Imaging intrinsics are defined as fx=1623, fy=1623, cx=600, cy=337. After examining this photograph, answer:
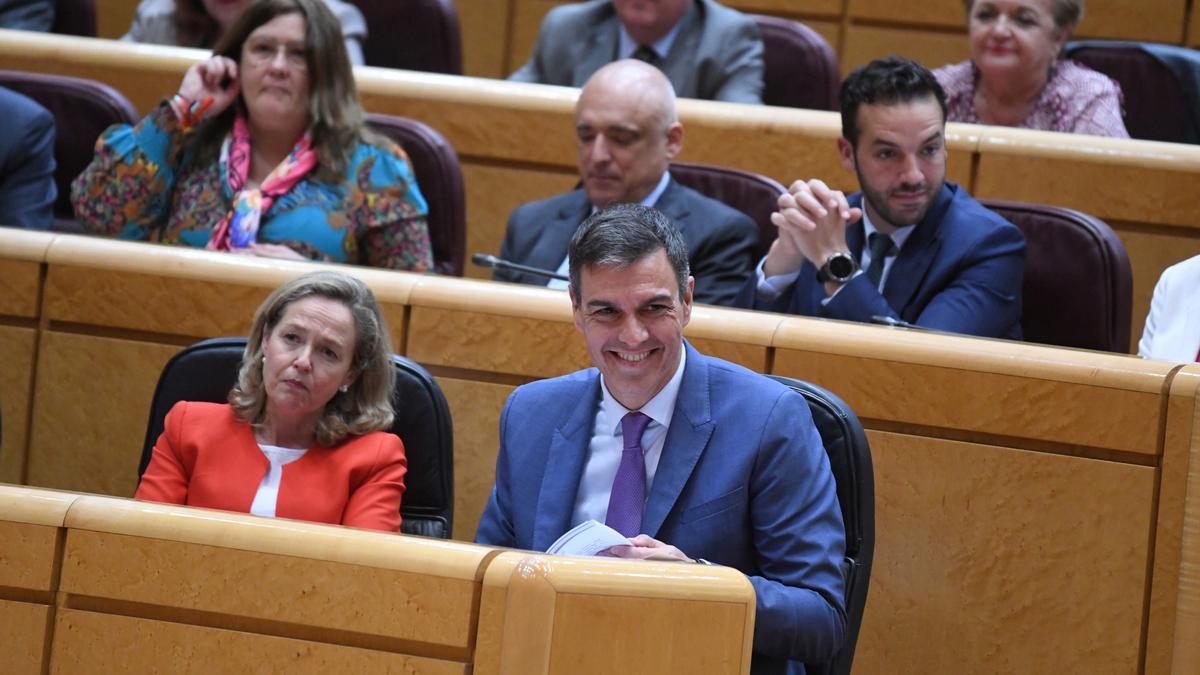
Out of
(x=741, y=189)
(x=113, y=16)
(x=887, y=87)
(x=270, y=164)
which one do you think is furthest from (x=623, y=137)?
(x=113, y=16)

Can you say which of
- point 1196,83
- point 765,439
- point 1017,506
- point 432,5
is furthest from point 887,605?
point 432,5

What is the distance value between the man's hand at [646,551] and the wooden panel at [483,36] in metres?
2.14

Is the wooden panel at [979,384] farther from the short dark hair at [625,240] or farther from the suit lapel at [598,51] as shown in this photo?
the suit lapel at [598,51]

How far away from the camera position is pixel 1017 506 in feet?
5.26

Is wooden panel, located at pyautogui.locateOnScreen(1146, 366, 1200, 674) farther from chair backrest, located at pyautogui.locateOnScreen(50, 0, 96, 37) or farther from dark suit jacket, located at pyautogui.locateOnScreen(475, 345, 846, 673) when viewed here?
chair backrest, located at pyautogui.locateOnScreen(50, 0, 96, 37)

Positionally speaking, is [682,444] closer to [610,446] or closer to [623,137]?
[610,446]

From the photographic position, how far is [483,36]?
10.8ft

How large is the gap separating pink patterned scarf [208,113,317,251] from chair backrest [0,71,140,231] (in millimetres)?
264

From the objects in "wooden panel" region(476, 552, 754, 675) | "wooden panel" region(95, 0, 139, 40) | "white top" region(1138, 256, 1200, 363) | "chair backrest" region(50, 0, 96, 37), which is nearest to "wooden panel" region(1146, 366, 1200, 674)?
"white top" region(1138, 256, 1200, 363)

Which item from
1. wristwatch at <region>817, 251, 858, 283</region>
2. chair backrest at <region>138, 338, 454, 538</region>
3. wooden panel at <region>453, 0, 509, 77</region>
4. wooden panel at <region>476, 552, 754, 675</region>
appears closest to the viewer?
wooden panel at <region>476, 552, 754, 675</region>

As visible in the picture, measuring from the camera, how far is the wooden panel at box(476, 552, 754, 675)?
1042 mm

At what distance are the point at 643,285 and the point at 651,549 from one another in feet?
0.85

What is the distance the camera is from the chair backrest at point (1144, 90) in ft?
8.64

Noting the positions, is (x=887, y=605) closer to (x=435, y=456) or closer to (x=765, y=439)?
(x=765, y=439)
